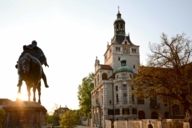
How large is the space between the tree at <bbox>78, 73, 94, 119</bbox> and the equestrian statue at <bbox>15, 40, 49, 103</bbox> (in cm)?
8003

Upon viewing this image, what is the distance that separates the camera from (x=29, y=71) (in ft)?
33.5

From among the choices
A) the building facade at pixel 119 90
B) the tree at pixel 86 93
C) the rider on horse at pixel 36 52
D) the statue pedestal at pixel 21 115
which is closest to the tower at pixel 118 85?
the building facade at pixel 119 90

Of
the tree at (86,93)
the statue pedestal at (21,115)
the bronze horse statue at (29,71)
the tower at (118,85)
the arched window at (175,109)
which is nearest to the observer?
the statue pedestal at (21,115)

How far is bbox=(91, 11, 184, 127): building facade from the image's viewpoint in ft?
225

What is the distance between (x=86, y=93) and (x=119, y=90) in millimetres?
23397

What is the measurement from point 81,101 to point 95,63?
16943mm

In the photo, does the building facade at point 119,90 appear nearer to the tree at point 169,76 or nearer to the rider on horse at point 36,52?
the tree at point 169,76

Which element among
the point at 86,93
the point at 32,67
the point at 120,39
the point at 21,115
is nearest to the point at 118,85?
the point at 120,39

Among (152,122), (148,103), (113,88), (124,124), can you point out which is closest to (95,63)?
(113,88)

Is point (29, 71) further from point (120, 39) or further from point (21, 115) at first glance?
point (120, 39)

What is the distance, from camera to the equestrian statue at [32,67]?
393 inches

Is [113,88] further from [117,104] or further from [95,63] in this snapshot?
[95,63]

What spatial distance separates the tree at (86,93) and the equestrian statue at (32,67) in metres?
80.0

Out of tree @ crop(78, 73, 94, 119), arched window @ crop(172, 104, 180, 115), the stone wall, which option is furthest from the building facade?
the stone wall
